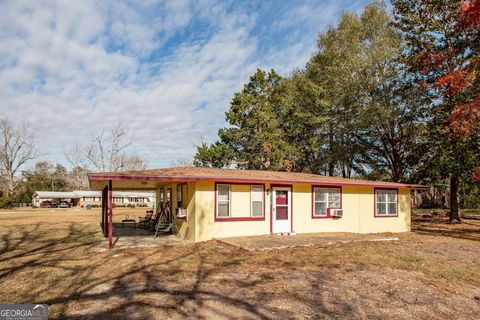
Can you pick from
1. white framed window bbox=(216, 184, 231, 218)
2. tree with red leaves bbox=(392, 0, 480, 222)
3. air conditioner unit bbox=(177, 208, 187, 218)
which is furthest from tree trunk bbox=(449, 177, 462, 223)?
air conditioner unit bbox=(177, 208, 187, 218)

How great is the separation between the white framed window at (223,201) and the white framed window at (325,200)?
406 cm

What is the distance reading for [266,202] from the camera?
1426 centimetres

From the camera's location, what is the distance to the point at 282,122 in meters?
34.2

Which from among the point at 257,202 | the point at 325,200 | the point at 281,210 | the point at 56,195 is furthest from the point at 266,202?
the point at 56,195

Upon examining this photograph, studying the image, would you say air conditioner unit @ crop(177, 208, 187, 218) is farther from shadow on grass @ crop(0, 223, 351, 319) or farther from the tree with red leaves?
the tree with red leaves

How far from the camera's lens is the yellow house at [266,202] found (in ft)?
42.2

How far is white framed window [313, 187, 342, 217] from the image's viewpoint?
15.5 metres

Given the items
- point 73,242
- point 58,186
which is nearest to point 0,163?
point 58,186

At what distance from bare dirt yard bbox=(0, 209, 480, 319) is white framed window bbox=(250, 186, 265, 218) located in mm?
2673

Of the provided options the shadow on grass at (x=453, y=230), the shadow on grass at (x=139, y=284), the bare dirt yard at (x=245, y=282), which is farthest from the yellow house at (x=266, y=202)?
the shadow on grass at (x=139, y=284)

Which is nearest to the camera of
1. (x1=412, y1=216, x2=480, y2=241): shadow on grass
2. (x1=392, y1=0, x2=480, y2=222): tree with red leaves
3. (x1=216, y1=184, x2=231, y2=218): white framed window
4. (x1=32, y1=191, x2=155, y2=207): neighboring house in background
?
(x1=216, y1=184, x2=231, y2=218): white framed window

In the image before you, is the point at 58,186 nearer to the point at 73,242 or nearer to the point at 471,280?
the point at 73,242

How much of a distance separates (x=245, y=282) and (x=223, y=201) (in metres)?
6.35

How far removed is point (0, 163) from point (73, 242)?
54890 mm
